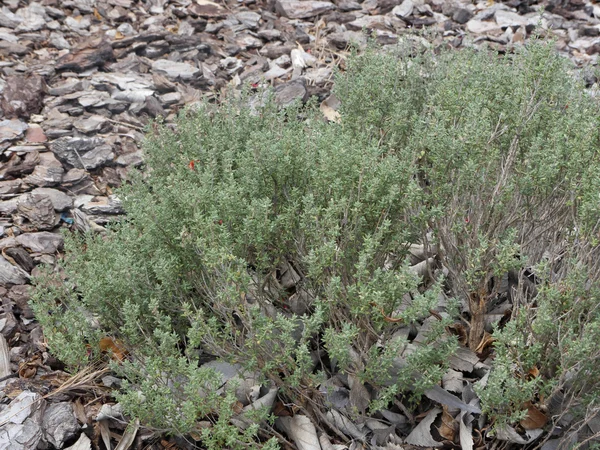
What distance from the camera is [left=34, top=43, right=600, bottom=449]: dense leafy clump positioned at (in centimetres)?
280

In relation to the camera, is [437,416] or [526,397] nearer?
[526,397]

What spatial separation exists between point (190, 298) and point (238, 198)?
588 millimetres

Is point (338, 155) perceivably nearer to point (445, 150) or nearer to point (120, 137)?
point (445, 150)

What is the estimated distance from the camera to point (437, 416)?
3.15m

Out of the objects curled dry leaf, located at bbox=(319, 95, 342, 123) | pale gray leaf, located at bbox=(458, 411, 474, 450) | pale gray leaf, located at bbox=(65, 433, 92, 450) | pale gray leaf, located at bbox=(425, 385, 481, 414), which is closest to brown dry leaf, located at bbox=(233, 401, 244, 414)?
pale gray leaf, located at bbox=(65, 433, 92, 450)

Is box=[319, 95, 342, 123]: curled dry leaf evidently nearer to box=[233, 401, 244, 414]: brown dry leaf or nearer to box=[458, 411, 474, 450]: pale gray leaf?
box=[233, 401, 244, 414]: brown dry leaf

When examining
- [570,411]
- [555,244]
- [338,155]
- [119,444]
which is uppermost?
[338,155]

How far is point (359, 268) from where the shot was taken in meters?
2.79

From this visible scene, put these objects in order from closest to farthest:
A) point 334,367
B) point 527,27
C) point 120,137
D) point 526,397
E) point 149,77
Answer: point 526,397 < point 334,367 < point 120,137 < point 149,77 < point 527,27

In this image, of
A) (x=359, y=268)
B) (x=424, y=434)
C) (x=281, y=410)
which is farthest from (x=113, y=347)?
(x=424, y=434)

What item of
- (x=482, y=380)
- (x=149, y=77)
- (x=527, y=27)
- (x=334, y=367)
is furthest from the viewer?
(x=527, y=27)

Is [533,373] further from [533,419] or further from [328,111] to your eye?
[328,111]

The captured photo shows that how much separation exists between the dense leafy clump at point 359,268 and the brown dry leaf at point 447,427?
0.23m

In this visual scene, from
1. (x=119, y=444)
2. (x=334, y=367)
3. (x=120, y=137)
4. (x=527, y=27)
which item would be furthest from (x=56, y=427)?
(x=527, y=27)
